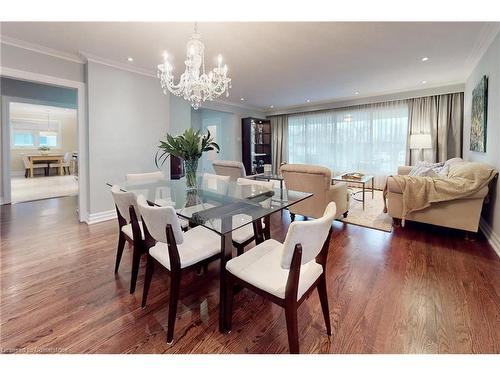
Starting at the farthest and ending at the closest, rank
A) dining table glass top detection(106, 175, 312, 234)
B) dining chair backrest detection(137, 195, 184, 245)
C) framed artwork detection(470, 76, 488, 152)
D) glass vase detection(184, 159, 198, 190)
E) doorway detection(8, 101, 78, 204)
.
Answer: doorway detection(8, 101, 78, 204)
framed artwork detection(470, 76, 488, 152)
glass vase detection(184, 159, 198, 190)
dining table glass top detection(106, 175, 312, 234)
dining chair backrest detection(137, 195, 184, 245)

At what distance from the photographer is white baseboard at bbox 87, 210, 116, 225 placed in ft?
12.2

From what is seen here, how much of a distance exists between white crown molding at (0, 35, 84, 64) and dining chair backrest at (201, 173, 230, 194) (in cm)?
254

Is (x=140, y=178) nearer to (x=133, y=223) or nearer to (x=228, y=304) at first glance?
(x=133, y=223)

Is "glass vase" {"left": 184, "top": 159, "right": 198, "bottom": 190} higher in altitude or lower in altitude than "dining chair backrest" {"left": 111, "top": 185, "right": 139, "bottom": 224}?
higher

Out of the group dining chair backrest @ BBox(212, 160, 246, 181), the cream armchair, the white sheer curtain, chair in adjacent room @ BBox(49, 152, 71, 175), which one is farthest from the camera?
chair in adjacent room @ BBox(49, 152, 71, 175)

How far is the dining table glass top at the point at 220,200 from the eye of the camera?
1674 mm

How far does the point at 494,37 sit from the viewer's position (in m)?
2.87

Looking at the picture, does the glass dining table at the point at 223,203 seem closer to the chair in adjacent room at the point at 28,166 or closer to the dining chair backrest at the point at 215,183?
the dining chair backrest at the point at 215,183

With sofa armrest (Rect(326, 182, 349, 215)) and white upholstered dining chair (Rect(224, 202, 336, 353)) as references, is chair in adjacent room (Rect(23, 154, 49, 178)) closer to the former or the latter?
sofa armrest (Rect(326, 182, 349, 215))

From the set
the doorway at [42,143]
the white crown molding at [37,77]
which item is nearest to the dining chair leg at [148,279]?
the white crown molding at [37,77]

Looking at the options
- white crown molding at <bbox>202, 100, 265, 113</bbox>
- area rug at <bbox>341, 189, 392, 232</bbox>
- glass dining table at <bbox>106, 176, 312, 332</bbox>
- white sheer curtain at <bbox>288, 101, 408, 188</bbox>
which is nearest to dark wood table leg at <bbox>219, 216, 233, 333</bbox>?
glass dining table at <bbox>106, 176, 312, 332</bbox>
